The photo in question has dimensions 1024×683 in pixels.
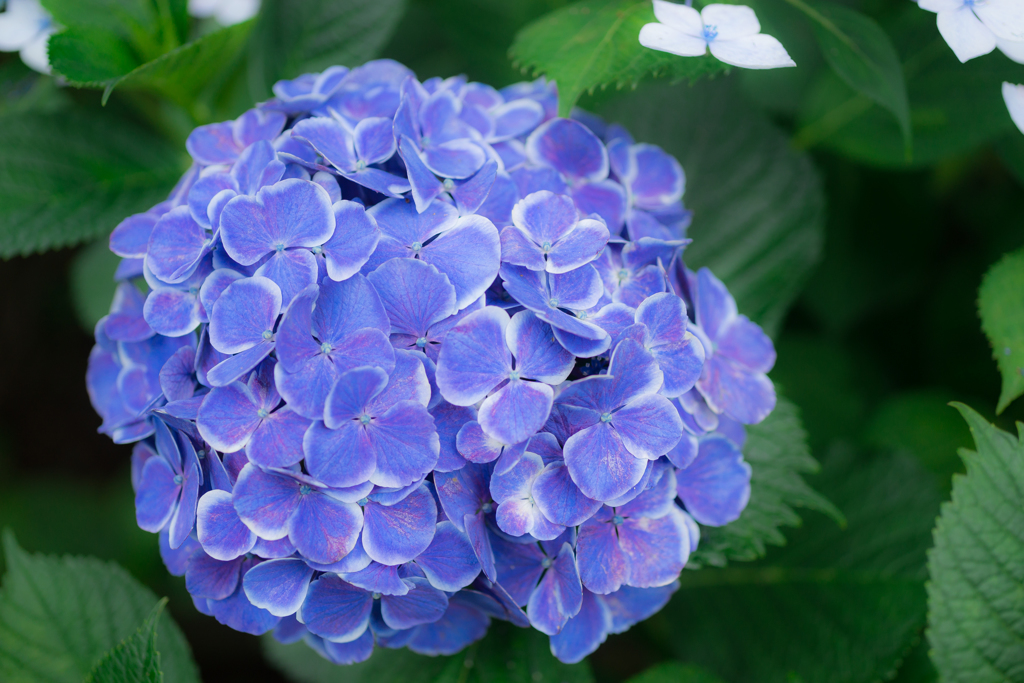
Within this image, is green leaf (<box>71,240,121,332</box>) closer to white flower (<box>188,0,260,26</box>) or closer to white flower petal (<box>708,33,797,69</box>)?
white flower (<box>188,0,260,26</box>)

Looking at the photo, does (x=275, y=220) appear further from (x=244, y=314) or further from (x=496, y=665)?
(x=496, y=665)

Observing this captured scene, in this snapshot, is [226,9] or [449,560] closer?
[449,560]

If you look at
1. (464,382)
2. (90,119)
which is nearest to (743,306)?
(464,382)

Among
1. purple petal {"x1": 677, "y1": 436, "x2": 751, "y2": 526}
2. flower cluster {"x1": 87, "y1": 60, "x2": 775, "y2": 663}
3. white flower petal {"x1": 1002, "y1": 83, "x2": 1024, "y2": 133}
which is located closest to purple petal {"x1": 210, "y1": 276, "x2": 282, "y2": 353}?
flower cluster {"x1": 87, "y1": 60, "x2": 775, "y2": 663}

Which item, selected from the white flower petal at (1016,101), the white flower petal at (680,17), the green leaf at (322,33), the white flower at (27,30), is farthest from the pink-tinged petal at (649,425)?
the white flower at (27,30)

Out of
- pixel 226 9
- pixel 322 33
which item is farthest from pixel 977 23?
pixel 226 9

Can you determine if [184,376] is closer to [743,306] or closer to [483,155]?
[483,155]
